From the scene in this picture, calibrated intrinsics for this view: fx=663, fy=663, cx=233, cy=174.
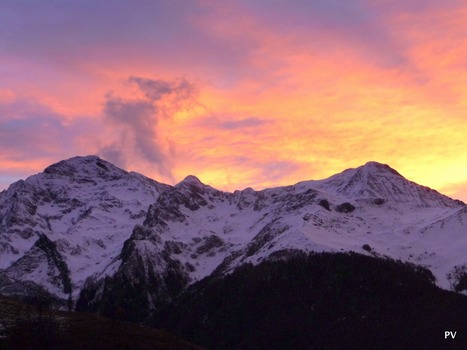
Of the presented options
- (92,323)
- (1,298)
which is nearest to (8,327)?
(92,323)

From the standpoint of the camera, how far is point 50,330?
4119 inches

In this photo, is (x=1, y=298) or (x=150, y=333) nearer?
(x=150, y=333)

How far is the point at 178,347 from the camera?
370 ft

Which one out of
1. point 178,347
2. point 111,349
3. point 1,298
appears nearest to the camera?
point 111,349

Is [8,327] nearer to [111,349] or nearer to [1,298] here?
[111,349]

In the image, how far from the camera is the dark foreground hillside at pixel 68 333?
101113 millimetres

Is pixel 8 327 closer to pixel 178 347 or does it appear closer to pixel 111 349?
pixel 111 349

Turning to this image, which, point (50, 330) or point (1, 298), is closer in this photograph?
point (50, 330)

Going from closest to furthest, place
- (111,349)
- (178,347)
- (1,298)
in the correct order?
(111,349), (178,347), (1,298)

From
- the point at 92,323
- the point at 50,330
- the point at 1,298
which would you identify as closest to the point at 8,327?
the point at 50,330

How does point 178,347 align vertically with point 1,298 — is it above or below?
below

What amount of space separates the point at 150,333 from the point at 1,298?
31.4 metres

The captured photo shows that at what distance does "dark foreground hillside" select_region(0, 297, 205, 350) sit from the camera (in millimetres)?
101113

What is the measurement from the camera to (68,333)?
351ft
